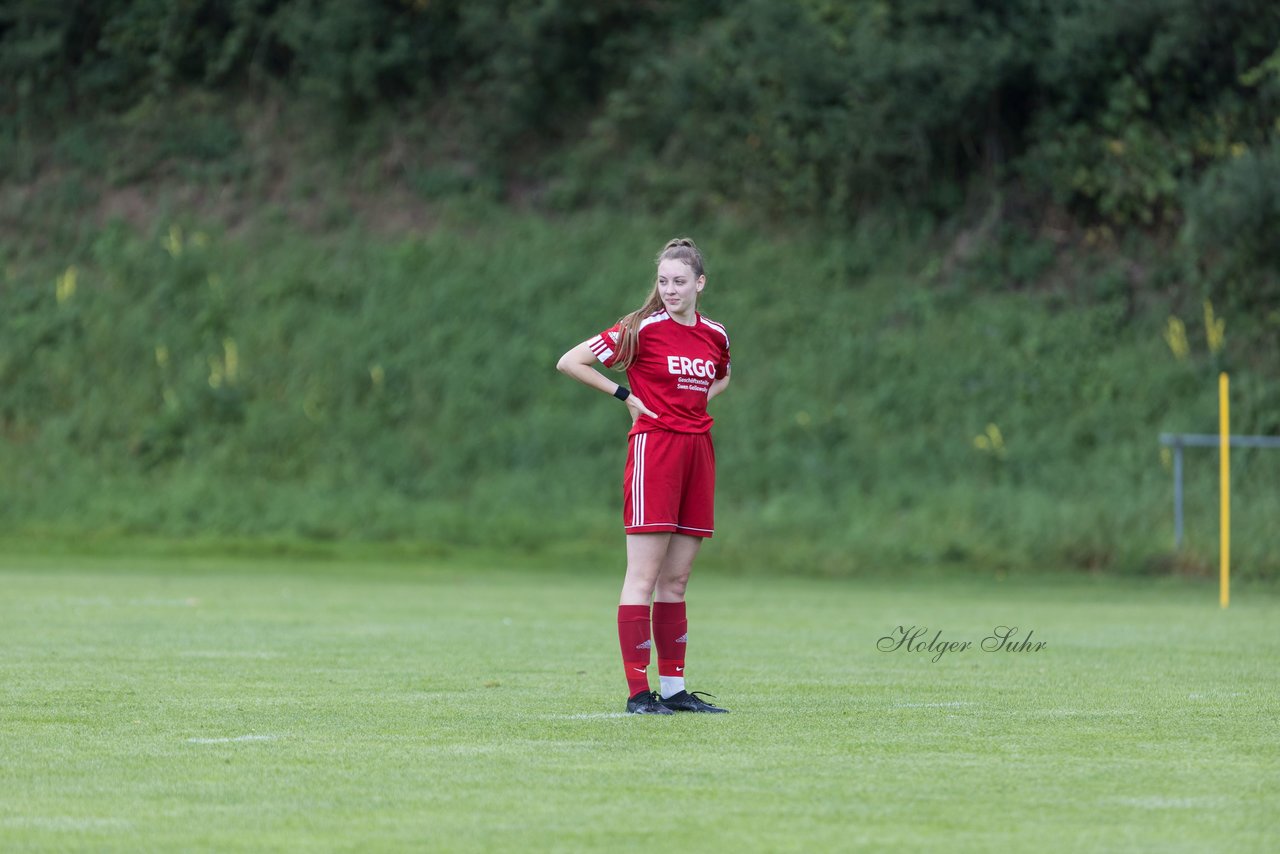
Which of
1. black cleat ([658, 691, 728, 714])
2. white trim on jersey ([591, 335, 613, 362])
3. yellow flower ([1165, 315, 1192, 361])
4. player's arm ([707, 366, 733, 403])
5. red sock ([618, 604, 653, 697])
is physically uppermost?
yellow flower ([1165, 315, 1192, 361])

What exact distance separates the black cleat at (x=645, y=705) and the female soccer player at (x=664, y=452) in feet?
0.06

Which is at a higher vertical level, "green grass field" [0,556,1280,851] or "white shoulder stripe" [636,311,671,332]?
"white shoulder stripe" [636,311,671,332]

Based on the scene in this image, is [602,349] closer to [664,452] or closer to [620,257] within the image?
[664,452]

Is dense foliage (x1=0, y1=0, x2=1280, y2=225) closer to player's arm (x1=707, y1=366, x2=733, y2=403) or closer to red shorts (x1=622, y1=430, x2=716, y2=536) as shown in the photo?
player's arm (x1=707, y1=366, x2=733, y2=403)

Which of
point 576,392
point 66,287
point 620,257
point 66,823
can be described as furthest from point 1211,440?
point 66,823

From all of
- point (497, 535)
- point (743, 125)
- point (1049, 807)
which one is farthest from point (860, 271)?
point (1049, 807)

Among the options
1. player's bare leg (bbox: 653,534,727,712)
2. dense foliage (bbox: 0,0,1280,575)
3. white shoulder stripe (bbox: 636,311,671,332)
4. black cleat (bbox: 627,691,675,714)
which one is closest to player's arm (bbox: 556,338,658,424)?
white shoulder stripe (bbox: 636,311,671,332)

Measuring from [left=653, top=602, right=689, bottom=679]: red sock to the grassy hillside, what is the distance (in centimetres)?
→ 1710

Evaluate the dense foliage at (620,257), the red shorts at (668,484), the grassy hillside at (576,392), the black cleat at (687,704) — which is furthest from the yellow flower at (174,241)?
the black cleat at (687,704)

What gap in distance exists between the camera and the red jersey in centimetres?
799

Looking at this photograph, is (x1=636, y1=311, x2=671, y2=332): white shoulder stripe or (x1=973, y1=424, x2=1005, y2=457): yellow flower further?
(x1=973, y1=424, x2=1005, y2=457): yellow flower

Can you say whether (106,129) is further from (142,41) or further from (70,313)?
(70,313)

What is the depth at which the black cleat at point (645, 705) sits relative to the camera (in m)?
7.73

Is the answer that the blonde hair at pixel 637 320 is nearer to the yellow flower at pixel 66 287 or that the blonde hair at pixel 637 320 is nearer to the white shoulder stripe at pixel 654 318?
the white shoulder stripe at pixel 654 318
